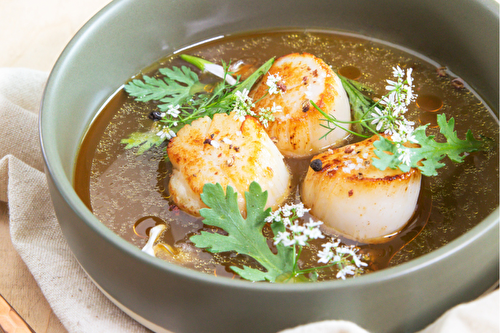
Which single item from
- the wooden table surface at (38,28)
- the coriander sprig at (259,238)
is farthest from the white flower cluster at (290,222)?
the wooden table surface at (38,28)

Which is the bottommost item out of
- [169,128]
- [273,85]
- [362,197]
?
[169,128]

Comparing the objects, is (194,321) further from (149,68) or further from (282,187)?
(149,68)

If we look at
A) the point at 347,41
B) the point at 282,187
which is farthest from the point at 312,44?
the point at 282,187

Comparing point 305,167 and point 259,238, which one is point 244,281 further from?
point 305,167

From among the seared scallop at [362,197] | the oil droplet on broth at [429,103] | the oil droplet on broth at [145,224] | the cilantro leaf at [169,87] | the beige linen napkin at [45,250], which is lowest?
A: the beige linen napkin at [45,250]

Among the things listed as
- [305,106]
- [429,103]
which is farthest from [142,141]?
[429,103]

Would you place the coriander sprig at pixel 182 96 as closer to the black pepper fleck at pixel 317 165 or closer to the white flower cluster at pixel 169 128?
the white flower cluster at pixel 169 128
